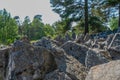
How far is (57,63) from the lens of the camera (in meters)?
5.57

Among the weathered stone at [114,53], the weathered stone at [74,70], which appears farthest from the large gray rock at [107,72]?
the weathered stone at [114,53]

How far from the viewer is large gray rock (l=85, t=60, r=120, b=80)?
419cm

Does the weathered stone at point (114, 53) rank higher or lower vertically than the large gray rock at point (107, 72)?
lower

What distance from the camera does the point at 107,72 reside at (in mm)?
4301

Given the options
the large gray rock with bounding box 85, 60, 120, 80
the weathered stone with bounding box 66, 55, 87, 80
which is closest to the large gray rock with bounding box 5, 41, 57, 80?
the weathered stone with bounding box 66, 55, 87, 80

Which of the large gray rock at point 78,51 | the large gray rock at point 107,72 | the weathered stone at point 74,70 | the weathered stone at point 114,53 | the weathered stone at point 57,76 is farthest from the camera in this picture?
the large gray rock at point 78,51

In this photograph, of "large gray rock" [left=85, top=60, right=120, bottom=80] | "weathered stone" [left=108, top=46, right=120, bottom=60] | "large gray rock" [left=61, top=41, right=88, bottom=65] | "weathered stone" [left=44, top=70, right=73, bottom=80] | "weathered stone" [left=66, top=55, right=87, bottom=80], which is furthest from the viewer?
"large gray rock" [left=61, top=41, right=88, bottom=65]

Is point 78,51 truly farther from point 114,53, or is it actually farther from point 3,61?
point 3,61

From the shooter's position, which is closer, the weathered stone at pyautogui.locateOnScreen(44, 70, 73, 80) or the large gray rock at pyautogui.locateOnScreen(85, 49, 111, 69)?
the weathered stone at pyautogui.locateOnScreen(44, 70, 73, 80)

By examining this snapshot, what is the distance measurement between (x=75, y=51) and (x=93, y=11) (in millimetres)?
31768

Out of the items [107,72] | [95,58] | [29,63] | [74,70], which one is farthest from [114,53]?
[107,72]

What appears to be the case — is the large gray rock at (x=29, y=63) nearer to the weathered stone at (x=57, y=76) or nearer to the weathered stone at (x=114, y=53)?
the weathered stone at (x=57, y=76)

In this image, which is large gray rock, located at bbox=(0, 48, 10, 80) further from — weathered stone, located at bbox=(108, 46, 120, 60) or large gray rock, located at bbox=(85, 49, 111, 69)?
weathered stone, located at bbox=(108, 46, 120, 60)

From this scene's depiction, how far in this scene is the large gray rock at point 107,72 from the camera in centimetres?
419
